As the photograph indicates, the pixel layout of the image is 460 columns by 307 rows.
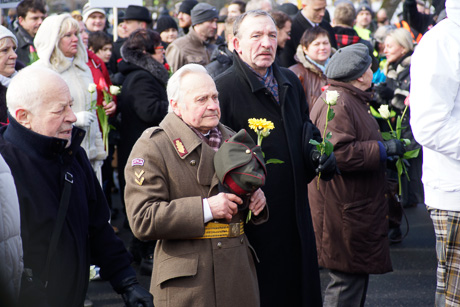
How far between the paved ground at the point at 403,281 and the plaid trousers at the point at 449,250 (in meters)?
2.16

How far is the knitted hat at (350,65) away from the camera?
4801mm

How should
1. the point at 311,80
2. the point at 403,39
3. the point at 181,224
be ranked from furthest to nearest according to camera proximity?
the point at 403,39, the point at 311,80, the point at 181,224

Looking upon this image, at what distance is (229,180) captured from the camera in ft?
10.6

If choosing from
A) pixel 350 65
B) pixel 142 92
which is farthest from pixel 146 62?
pixel 350 65

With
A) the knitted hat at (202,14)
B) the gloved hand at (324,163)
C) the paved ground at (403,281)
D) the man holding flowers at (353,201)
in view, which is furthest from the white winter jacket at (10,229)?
the knitted hat at (202,14)

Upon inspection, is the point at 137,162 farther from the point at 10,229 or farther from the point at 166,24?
the point at 166,24

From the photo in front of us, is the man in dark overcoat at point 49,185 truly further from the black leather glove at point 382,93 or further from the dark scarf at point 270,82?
the black leather glove at point 382,93

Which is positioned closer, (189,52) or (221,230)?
(221,230)

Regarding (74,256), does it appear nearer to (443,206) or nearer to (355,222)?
(443,206)

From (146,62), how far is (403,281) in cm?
335

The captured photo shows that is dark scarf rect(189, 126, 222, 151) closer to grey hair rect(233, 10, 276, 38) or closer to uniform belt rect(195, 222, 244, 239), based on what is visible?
uniform belt rect(195, 222, 244, 239)

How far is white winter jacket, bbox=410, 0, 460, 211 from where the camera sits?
3398 mm

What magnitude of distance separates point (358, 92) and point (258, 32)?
40.3 inches

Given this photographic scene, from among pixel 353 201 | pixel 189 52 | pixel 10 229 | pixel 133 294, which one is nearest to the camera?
pixel 10 229
